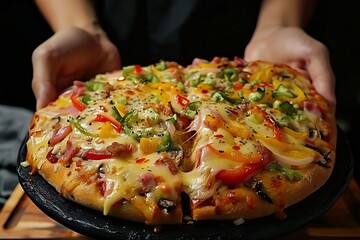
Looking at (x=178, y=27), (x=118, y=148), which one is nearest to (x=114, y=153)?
(x=118, y=148)

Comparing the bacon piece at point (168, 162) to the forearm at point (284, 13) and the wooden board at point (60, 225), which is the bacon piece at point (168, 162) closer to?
the wooden board at point (60, 225)

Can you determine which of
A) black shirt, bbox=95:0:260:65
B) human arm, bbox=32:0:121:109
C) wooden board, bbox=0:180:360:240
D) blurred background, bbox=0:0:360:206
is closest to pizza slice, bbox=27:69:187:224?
human arm, bbox=32:0:121:109

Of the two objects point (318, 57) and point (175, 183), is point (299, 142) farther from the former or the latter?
point (318, 57)

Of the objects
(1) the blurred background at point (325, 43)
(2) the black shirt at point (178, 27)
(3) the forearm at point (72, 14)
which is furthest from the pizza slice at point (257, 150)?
(1) the blurred background at point (325, 43)

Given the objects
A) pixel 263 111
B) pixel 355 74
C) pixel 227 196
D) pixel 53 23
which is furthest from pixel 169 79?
pixel 355 74

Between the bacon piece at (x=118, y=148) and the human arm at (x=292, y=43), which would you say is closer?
the bacon piece at (x=118, y=148)

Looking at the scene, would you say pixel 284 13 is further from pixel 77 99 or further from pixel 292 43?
pixel 77 99

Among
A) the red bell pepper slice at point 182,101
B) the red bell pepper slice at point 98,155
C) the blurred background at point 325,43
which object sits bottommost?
the blurred background at point 325,43
